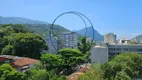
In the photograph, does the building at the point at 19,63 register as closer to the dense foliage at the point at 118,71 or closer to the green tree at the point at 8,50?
the green tree at the point at 8,50

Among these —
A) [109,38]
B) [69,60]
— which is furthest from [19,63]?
[109,38]

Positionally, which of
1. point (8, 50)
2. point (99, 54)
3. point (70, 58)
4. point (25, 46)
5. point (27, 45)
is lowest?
point (70, 58)

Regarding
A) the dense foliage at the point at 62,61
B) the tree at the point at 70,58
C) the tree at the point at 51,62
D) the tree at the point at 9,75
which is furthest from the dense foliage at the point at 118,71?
the tree at the point at 70,58

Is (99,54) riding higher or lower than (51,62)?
higher

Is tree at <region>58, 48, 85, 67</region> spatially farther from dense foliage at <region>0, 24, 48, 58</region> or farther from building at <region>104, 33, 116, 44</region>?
building at <region>104, 33, 116, 44</region>

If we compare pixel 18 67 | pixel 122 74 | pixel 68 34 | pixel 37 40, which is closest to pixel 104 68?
pixel 122 74

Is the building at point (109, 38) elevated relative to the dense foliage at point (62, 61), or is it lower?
elevated

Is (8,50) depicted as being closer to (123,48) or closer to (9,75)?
(9,75)

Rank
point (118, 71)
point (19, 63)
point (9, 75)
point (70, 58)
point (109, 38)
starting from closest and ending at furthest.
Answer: point (9, 75), point (118, 71), point (19, 63), point (70, 58), point (109, 38)

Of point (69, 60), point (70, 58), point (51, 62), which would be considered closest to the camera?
point (51, 62)

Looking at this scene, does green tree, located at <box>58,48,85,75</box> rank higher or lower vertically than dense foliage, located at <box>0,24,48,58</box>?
lower

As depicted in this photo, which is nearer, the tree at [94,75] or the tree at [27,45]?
the tree at [94,75]

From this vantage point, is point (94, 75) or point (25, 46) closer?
point (94, 75)

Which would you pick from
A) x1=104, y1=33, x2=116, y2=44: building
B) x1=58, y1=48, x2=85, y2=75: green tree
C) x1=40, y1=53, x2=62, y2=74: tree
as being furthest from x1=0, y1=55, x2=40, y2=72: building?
x1=104, y1=33, x2=116, y2=44: building
